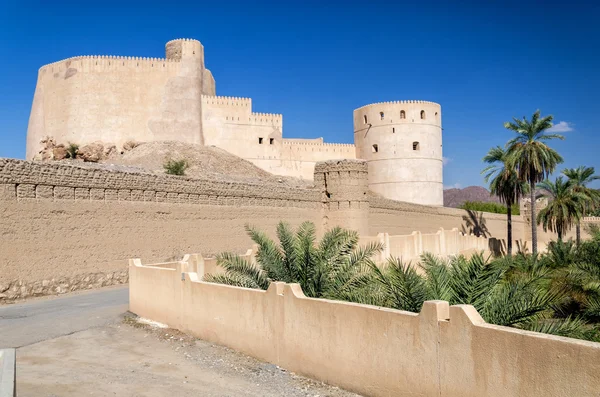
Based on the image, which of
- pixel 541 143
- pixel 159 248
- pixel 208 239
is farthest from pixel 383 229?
pixel 159 248

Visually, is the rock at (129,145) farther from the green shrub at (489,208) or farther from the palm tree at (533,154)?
the green shrub at (489,208)

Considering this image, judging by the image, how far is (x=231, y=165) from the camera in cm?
3616

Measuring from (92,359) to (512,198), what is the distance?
26778 mm

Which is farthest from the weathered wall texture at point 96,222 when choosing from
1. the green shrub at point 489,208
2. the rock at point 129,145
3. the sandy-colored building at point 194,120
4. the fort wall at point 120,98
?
the green shrub at point 489,208

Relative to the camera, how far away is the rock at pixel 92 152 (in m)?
35.4

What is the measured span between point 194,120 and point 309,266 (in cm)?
3140

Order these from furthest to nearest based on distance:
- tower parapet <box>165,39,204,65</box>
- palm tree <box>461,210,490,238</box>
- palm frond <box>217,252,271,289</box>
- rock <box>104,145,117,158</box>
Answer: tower parapet <box>165,39,204,65</box> < rock <box>104,145,117,158</box> < palm tree <box>461,210,490,238</box> < palm frond <box>217,252,271,289</box>

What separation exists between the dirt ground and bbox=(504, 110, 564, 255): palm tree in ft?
68.9

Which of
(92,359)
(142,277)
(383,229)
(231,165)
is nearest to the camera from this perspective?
(92,359)

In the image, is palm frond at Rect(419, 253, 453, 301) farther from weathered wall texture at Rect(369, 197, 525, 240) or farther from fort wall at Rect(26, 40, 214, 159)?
fort wall at Rect(26, 40, 214, 159)

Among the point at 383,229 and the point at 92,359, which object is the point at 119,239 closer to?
the point at 92,359

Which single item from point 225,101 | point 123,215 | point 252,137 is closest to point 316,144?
point 252,137

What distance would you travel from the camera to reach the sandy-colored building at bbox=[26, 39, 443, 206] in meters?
37.0

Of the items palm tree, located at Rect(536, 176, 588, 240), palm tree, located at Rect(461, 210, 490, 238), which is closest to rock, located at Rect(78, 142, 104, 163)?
palm tree, located at Rect(461, 210, 490, 238)
